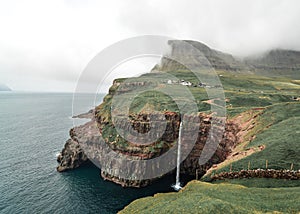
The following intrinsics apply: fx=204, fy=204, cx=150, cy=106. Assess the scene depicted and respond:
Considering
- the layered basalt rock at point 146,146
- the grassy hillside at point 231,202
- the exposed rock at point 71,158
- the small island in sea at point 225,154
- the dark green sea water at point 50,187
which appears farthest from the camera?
the exposed rock at point 71,158

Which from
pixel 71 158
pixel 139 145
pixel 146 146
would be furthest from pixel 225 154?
pixel 71 158

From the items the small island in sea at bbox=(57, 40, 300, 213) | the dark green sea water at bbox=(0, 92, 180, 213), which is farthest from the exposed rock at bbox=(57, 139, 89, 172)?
the dark green sea water at bbox=(0, 92, 180, 213)

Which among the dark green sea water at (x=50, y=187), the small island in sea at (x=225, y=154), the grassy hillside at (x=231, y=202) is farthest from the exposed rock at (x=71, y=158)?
the grassy hillside at (x=231, y=202)

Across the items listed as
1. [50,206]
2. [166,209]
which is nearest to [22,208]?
[50,206]

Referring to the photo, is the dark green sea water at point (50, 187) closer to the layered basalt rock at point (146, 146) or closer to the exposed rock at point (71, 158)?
the exposed rock at point (71, 158)

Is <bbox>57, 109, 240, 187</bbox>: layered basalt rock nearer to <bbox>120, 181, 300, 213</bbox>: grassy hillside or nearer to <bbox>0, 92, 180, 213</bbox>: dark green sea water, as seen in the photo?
<bbox>0, 92, 180, 213</bbox>: dark green sea water

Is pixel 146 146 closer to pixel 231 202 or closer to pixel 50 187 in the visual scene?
pixel 50 187

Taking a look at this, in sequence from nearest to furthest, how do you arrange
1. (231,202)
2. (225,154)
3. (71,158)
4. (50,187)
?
1. (231,202)
2. (225,154)
3. (50,187)
4. (71,158)

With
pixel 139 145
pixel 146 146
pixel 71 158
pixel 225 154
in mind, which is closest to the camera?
pixel 225 154
